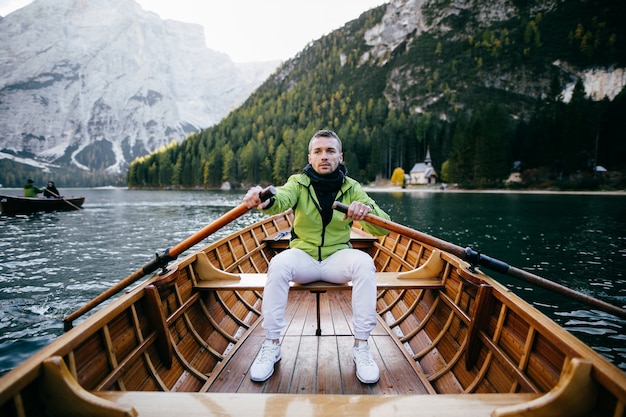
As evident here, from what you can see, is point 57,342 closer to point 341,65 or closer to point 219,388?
point 219,388

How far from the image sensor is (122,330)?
2652 mm

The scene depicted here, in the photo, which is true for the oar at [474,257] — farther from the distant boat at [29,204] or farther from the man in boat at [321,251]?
the distant boat at [29,204]

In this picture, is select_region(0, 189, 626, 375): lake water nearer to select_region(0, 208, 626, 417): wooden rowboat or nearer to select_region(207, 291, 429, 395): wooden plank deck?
select_region(0, 208, 626, 417): wooden rowboat

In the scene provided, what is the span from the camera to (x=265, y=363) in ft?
10.3

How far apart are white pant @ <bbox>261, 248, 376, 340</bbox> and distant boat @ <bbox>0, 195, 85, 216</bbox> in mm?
30014

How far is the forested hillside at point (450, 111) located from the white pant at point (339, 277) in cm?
5542

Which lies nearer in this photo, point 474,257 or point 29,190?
point 474,257

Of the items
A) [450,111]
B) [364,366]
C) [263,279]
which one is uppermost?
[450,111]

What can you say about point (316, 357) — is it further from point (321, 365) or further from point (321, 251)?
point (321, 251)

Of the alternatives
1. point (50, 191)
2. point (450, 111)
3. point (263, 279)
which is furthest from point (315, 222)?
point (450, 111)

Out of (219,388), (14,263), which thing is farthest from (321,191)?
(14,263)

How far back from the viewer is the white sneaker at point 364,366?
3.07 meters

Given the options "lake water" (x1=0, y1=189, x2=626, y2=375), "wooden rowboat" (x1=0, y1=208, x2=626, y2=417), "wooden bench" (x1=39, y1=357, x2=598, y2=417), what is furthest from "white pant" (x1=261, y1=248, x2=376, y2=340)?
"lake water" (x1=0, y1=189, x2=626, y2=375)

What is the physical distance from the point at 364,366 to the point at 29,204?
31.9 metres
